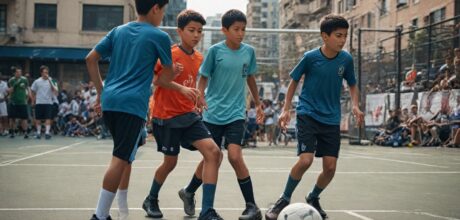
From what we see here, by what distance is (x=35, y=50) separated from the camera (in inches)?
1549

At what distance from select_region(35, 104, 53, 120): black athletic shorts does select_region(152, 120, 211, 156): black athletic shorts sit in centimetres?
1404

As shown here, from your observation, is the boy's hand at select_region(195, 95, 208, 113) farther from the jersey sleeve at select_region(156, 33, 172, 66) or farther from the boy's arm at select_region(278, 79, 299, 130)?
the boy's arm at select_region(278, 79, 299, 130)

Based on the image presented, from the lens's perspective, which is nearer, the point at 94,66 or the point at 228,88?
the point at 94,66

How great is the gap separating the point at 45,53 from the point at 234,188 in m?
34.4

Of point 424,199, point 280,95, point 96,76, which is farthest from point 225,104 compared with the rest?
point 280,95

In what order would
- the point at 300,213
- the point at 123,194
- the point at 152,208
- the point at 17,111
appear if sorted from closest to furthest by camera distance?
1. the point at 300,213
2. the point at 123,194
3. the point at 152,208
4. the point at 17,111

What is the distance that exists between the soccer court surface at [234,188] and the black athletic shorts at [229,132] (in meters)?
0.69

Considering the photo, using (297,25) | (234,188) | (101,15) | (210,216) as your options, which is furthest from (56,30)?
(297,25)

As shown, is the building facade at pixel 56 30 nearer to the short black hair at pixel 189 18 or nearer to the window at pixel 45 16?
the window at pixel 45 16

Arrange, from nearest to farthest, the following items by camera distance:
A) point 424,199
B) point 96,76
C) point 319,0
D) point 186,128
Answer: point 96,76
point 186,128
point 424,199
point 319,0

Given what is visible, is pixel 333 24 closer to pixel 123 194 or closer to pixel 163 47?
pixel 163 47

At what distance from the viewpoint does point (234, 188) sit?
7340mm

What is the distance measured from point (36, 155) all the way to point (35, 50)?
95.9 ft

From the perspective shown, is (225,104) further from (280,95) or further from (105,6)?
(105,6)
